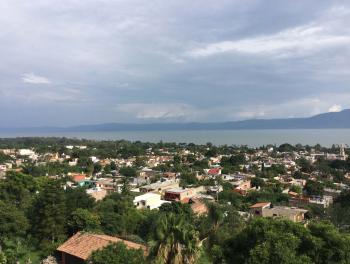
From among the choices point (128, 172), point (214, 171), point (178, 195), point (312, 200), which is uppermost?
point (128, 172)

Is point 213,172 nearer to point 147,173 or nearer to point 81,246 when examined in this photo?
point 147,173

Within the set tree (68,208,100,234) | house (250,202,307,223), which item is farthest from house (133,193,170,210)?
tree (68,208,100,234)

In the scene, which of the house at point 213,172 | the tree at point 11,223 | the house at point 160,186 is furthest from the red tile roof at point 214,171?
the tree at point 11,223

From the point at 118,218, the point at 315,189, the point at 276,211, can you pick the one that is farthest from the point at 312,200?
the point at 118,218

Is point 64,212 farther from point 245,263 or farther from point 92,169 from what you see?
point 92,169

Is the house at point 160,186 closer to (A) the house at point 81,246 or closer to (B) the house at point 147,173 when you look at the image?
(B) the house at point 147,173

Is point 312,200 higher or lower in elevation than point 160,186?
lower

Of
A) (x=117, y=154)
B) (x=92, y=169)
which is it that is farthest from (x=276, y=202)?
(x=117, y=154)
